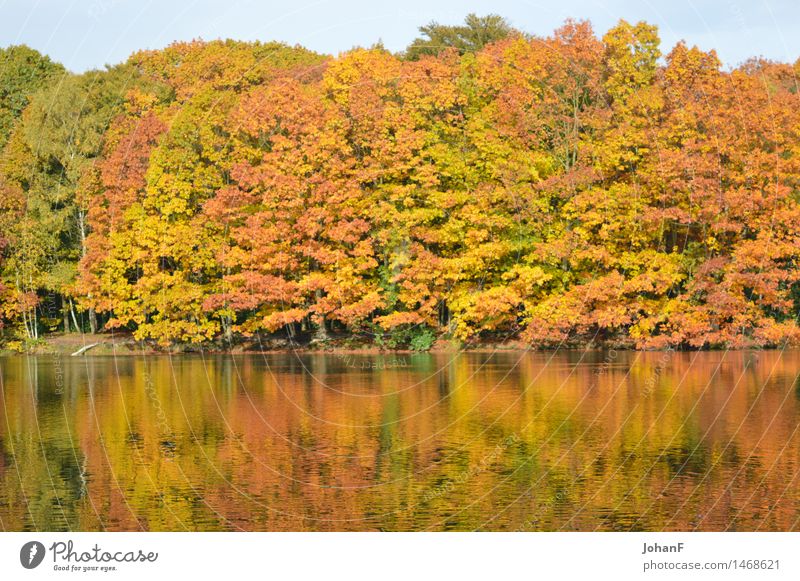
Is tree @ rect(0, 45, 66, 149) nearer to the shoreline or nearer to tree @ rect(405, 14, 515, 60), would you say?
the shoreline

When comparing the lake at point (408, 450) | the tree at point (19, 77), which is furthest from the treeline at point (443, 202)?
the lake at point (408, 450)

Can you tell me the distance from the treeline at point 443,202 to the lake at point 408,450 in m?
12.9

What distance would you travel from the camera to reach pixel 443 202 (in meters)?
73.5

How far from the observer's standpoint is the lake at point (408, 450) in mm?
28453

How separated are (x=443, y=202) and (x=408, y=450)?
3825cm

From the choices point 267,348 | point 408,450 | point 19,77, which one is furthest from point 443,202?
point 408,450

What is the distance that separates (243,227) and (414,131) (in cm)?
1132

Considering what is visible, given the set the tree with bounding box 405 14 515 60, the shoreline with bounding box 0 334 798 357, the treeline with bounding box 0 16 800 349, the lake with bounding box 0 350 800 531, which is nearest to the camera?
the lake with bounding box 0 350 800 531

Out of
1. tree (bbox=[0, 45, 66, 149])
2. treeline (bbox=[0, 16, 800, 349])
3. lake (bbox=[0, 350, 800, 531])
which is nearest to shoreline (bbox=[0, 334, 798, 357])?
treeline (bbox=[0, 16, 800, 349])

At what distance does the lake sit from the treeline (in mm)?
12919

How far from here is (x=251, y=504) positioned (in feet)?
96.4

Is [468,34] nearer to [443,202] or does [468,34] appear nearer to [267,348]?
[443,202]

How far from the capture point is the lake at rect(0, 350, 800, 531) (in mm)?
28453

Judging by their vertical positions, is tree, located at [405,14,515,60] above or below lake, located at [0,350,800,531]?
above
